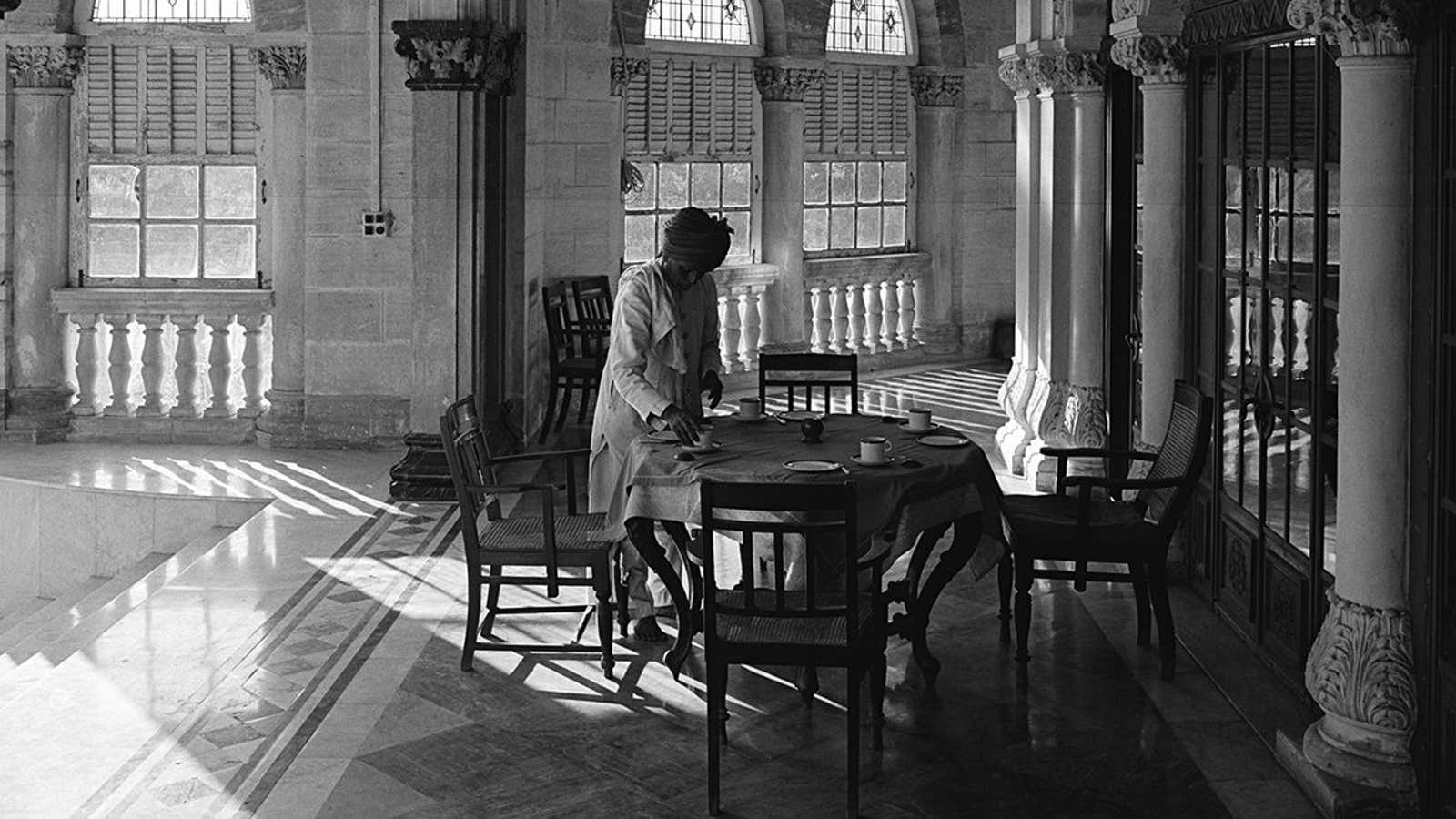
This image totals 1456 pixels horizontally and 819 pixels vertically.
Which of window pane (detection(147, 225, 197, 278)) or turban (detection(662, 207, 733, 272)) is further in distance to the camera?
window pane (detection(147, 225, 197, 278))

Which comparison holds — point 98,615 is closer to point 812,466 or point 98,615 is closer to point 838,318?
point 812,466

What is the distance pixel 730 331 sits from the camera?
45.9ft

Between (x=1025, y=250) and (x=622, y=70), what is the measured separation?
3.55 meters

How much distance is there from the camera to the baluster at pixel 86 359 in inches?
448

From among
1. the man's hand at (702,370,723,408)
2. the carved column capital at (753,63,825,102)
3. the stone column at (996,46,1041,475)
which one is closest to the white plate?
the man's hand at (702,370,723,408)

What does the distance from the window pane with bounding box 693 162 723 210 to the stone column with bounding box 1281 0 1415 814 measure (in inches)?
347

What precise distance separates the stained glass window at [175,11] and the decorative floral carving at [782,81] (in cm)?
409

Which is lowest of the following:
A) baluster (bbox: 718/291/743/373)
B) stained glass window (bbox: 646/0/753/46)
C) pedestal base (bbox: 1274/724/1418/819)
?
pedestal base (bbox: 1274/724/1418/819)

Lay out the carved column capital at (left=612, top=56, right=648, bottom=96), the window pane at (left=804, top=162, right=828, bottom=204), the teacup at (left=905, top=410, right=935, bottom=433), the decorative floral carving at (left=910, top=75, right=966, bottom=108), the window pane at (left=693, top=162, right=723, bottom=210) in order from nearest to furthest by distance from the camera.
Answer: the teacup at (left=905, top=410, right=935, bottom=433)
the carved column capital at (left=612, top=56, right=648, bottom=96)
the window pane at (left=693, top=162, right=723, bottom=210)
the window pane at (left=804, top=162, right=828, bottom=204)
the decorative floral carving at (left=910, top=75, right=966, bottom=108)

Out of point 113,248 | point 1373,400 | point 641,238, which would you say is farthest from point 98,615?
point 641,238

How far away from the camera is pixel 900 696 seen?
20.2ft

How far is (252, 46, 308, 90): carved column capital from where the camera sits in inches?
432

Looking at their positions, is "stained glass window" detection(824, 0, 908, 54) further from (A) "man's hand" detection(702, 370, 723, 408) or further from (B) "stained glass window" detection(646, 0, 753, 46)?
(A) "man's hand" detection(702, 370, 723, 408)

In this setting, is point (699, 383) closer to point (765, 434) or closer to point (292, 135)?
point (765, 434)
